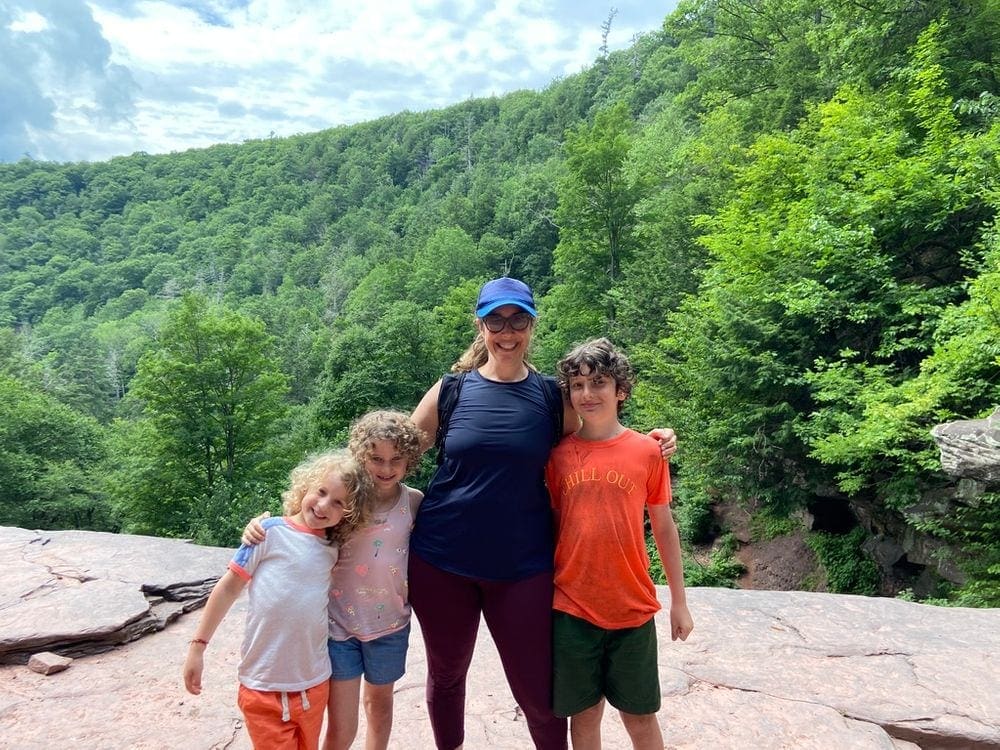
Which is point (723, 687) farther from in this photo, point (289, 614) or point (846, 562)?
point (846, 562)

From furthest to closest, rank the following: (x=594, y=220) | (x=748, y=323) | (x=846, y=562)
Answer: (x=594, y=220) → (x=846, y=562) → (x=748, y=323)

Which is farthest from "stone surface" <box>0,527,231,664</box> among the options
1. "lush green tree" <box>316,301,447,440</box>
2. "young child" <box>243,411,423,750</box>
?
"lush green tree" <box>316,301,447,440</box>

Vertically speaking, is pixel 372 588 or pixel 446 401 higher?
pixel 446 401

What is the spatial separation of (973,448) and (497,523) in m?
6.30

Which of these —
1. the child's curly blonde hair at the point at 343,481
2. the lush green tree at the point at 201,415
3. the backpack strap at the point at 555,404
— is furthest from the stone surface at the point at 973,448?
the lush green tree at the point at 201,415

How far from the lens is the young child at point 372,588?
2.30 metres

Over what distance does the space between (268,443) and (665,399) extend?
13.0 m

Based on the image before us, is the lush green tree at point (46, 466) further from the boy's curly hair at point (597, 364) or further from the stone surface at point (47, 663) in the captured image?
the boy's curly hair at point (597, 364)

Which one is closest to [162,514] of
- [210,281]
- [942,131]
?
[942,131]

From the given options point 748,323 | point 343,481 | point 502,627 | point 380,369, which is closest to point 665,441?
point 502,627

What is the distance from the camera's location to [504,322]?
228 centimetres

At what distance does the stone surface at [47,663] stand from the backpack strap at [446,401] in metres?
3.38

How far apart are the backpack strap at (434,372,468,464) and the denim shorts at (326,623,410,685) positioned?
760 millimetres

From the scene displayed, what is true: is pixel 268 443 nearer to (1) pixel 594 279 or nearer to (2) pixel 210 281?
(1) pixel 594 279
